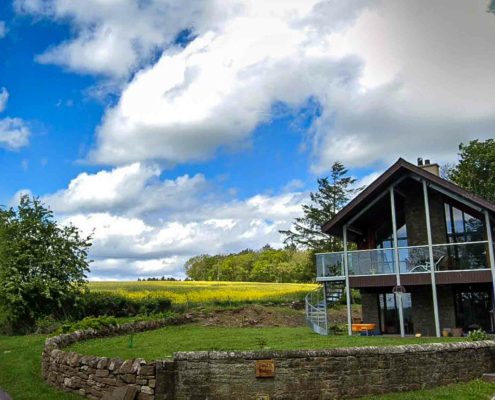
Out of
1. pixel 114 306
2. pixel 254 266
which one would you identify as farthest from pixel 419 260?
pixel 254 266

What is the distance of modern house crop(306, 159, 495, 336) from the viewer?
2142cm

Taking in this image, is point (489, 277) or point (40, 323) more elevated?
point (489, 277)

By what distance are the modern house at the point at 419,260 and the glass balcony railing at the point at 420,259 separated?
4cm

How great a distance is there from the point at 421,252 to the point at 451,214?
269 cm

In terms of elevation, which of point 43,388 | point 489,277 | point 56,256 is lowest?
point 43,388

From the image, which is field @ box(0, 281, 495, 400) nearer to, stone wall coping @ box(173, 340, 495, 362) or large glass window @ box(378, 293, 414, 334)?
stone wall coping @ box(173, 340, 495, 362)

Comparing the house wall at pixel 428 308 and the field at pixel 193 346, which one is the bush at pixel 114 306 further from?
the house wall at pixel 428 308

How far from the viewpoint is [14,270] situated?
2709 centimetres

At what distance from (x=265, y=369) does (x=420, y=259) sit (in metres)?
13.6

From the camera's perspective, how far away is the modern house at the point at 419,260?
21.4m

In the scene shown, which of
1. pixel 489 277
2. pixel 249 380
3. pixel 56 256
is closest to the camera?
pixel 249 380

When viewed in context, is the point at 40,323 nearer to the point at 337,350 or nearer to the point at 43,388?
the point at 43,388

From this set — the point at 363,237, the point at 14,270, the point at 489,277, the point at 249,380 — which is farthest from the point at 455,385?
the point at 14,270

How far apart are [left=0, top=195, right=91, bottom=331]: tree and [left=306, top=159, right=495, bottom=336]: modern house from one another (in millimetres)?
13535
